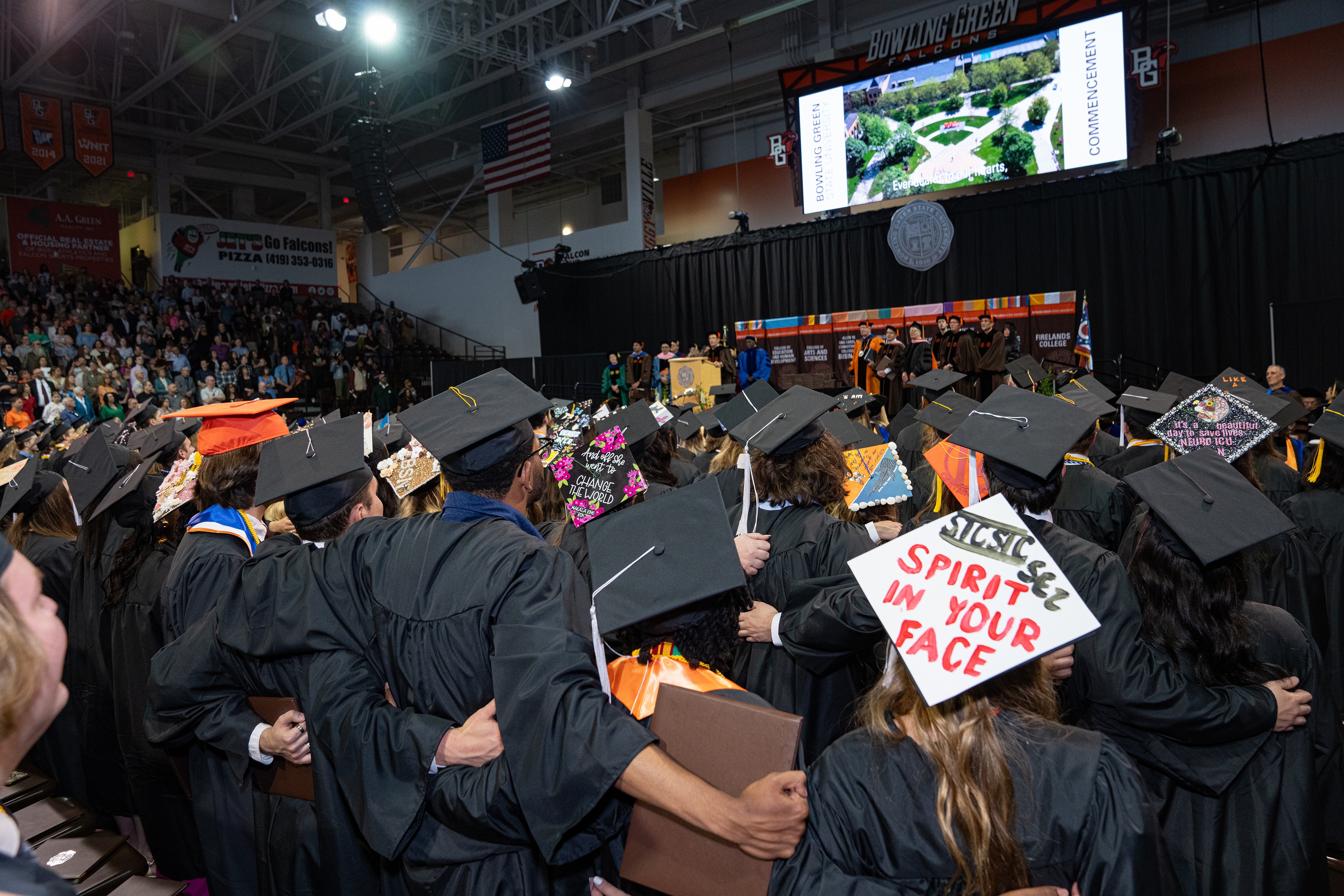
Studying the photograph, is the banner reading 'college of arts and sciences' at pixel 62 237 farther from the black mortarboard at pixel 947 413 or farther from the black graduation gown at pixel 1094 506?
the black graduation gown at pixel 1094 506

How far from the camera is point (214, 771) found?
90.0 inches

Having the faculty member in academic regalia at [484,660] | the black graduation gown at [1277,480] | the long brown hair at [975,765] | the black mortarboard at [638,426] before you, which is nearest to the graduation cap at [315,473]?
the faculty member in academic regalia at [484,660]

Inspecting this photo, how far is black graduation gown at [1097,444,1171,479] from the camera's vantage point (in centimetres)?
413

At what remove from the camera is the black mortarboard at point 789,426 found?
8.56 ft

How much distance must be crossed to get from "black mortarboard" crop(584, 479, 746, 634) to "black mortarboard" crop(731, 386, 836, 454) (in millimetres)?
980

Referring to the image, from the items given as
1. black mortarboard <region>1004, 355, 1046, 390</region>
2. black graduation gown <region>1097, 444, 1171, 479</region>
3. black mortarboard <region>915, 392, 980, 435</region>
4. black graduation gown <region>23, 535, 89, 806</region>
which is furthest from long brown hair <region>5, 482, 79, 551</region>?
black mortarboard <region>1004, 355, 1046, 390</region>

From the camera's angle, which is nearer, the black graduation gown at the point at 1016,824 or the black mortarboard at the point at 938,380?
the black graduation gown at the point at 1016,824

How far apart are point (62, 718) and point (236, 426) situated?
6.73ft

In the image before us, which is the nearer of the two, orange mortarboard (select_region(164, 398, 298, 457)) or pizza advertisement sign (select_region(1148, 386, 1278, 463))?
orange mortarboard (select_region(164, 398, 298, 457))

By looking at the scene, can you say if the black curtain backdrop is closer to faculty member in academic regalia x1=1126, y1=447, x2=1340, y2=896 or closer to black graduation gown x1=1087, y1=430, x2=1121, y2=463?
black graduation gown x1=1087, y1=430, x2=1121, y2=463

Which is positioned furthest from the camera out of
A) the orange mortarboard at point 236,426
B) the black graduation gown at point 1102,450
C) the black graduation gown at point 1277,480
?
the black graduation gown at point 1102,450

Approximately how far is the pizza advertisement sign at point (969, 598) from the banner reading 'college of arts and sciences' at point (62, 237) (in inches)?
965

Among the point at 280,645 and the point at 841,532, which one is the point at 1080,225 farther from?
the point at 280,645

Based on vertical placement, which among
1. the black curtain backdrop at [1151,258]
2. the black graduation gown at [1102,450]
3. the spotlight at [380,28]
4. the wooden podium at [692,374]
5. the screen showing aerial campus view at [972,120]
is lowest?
the black graduation gown at [1102,450]
